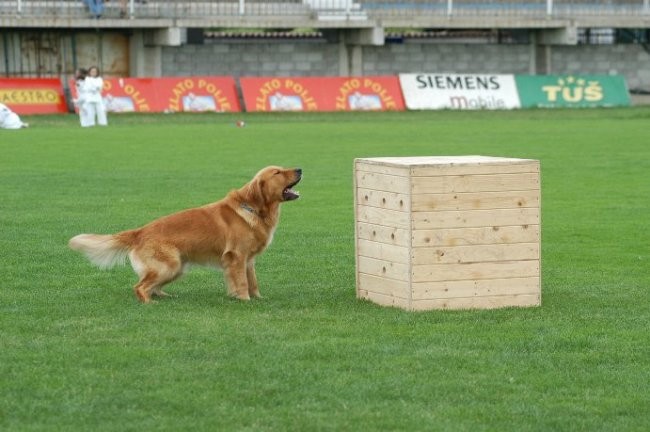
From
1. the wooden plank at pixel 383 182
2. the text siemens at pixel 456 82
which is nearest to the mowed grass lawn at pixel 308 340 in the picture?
the wooden plank at pixel 383 182

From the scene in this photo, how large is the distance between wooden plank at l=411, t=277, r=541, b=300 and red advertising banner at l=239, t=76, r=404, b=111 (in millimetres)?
29093

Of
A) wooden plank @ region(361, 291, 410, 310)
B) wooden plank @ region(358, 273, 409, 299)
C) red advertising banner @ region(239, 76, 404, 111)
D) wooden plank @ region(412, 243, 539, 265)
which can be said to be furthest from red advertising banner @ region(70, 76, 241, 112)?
wooden plank @ region(412, 243, 539, 265)

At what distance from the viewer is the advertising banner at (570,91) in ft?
135

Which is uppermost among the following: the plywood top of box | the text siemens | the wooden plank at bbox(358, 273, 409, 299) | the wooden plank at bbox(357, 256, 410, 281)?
the plywood top of box

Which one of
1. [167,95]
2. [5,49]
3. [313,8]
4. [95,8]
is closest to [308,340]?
[167,95]

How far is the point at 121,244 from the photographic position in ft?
32.6

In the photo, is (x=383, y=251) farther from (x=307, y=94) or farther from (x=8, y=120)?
(x=307, y=94)

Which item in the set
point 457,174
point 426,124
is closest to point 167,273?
point 457,174

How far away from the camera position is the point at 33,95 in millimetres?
36875

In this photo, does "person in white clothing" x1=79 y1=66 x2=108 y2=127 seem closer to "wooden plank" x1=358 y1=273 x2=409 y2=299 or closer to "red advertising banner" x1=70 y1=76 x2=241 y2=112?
"red advertising banner" x1=70 y1=76 x2=241 y2=112

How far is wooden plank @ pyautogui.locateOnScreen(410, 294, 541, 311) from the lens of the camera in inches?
377

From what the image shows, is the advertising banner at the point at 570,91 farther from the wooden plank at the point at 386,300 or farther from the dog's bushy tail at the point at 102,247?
the dog's bushy tail at the point at 102,247

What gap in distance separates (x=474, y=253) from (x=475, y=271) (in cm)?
14

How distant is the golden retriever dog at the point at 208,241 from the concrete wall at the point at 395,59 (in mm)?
31514
